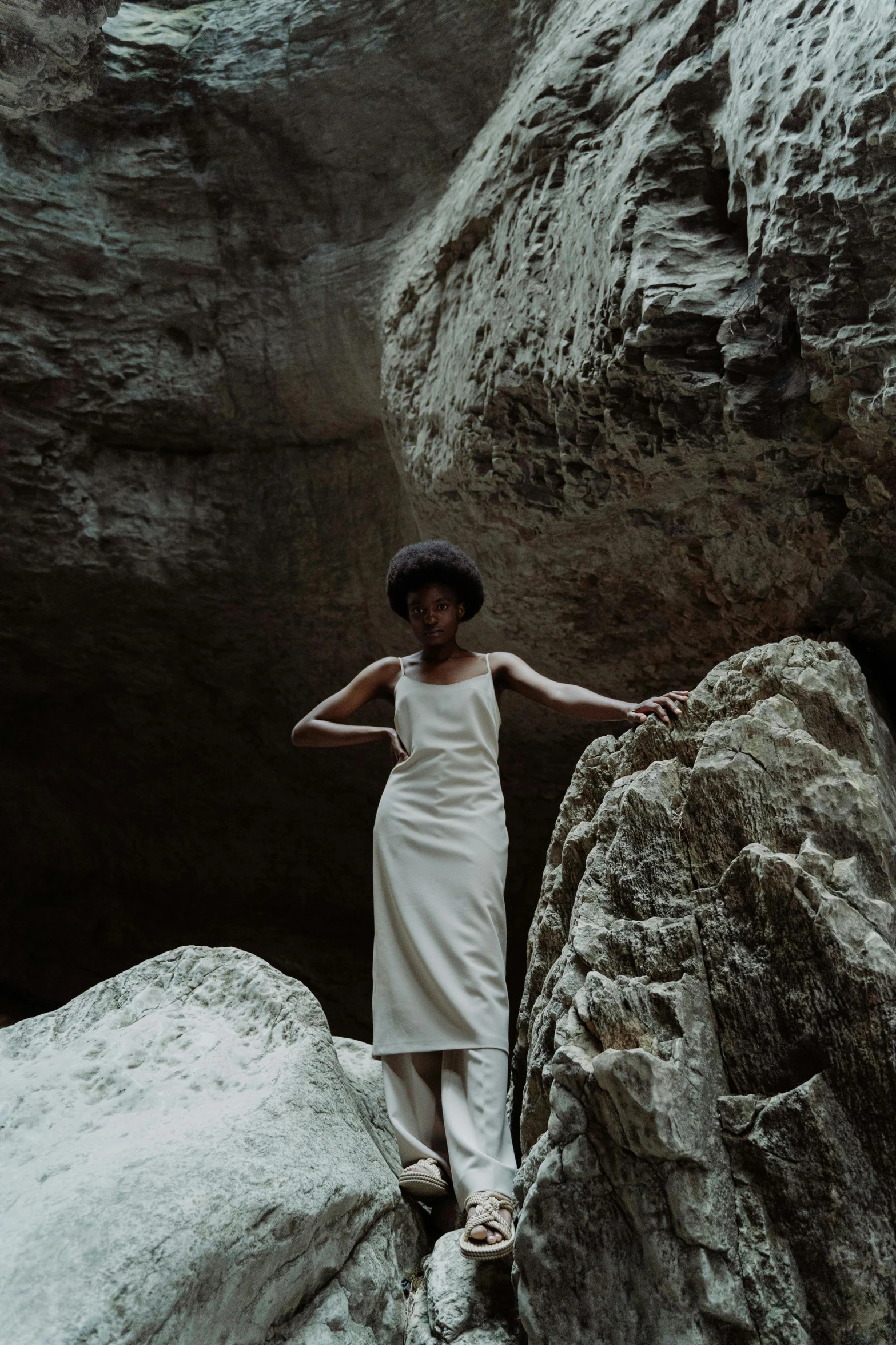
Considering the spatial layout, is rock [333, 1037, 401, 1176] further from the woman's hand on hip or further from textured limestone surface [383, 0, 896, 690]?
textured limestone surface [383, 0, 896, 690]

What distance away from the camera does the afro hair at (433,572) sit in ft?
9.96

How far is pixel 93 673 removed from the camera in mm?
6754

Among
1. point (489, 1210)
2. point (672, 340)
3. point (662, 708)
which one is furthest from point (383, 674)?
point (489, 1210)

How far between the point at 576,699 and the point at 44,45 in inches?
125

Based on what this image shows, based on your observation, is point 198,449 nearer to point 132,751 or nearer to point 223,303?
point 223,303

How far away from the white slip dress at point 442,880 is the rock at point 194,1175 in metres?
0.22

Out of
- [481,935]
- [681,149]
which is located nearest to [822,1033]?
[481,935]

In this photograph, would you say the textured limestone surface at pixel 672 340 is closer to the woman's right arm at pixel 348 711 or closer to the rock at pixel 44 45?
the woman's right arm at pixel 348 711

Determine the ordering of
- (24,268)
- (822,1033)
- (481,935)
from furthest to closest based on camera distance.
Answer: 1. (24,268)
2. (481,935)
3. (822,1033)

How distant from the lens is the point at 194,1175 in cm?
202

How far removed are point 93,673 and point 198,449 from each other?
158 cm

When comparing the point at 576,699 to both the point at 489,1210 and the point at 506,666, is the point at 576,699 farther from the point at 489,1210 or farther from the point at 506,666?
the point at 489,1210

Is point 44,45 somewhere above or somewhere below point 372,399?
above

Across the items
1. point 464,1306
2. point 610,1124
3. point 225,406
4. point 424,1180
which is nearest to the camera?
point 610,1124
